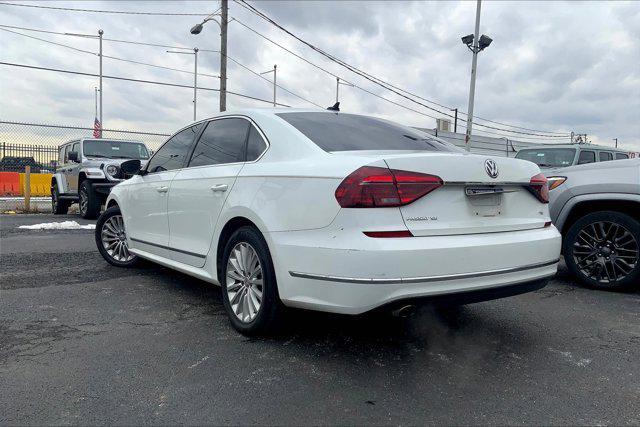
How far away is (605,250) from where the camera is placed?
504 cm

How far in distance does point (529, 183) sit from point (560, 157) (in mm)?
7341

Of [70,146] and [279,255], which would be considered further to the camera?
[70,146]

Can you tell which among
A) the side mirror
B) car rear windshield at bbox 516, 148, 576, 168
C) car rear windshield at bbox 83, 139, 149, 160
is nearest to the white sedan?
the side mirror

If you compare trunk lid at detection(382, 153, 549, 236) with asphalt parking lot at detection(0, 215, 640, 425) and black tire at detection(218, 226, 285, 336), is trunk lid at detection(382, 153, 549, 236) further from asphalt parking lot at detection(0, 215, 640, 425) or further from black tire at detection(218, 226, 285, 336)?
black tire at detection(218, 226, 285, 336)

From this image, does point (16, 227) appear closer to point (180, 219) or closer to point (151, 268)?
point (151, 268)

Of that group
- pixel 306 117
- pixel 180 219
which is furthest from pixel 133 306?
pixel 306 117

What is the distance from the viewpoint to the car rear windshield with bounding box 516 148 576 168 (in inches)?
383

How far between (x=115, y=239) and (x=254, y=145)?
3.06 metres

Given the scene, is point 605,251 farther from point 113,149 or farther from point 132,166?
point 113,149

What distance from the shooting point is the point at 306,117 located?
147 inches

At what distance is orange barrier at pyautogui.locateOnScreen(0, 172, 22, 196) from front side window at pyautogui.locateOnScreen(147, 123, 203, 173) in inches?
638

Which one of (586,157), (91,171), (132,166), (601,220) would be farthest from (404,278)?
(91,171)

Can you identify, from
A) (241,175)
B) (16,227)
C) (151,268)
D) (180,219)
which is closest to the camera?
(241,175)

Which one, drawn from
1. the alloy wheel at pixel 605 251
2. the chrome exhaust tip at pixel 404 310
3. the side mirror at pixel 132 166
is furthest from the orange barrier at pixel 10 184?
the chrome exhaust tip at pixel 404 310
